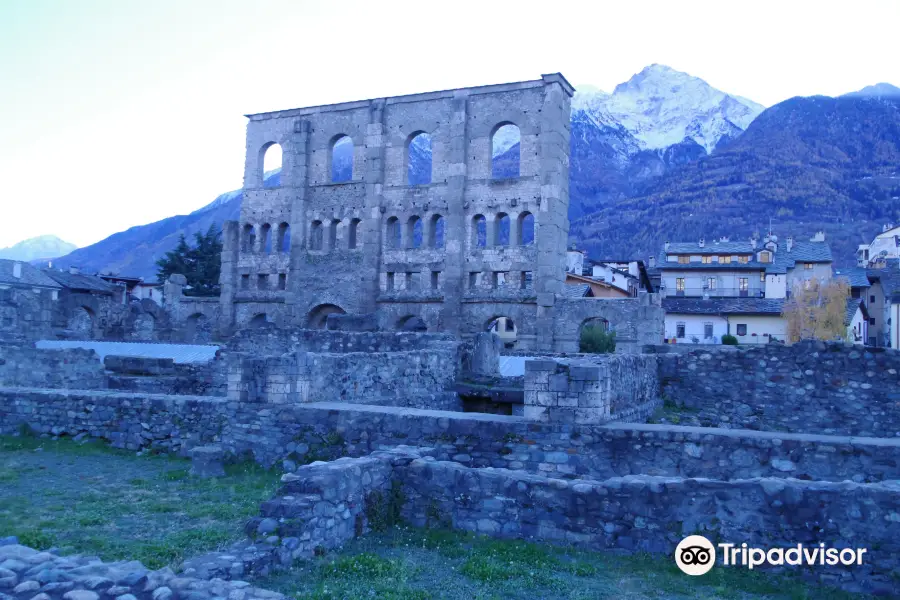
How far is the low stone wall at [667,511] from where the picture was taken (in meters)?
7.12

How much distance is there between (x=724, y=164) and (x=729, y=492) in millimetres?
173249

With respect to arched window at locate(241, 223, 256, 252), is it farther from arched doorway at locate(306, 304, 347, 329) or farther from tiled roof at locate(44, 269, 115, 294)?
tiled roof at locate(44, 269, 115, 294)

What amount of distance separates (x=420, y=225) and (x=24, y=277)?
72.2 feet

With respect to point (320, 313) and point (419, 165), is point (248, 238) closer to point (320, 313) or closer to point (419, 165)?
point (320, 313)

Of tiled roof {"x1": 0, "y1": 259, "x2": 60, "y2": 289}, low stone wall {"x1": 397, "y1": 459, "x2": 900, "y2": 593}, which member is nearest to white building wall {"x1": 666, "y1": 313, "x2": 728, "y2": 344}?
tiled roof {"x1": 0, "y1": 259, "x2": 60, "y2": 289}

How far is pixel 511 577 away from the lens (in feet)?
23.7

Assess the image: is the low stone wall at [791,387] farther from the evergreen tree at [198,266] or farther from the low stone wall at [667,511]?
the evergreen tree at [198,266]

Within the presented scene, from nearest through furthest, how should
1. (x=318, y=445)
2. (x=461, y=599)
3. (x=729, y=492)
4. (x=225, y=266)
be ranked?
1. (x=461, y=599)
2. (x=729, y=492)
3. (x=318, y=445)
4. (x=225, y=266)

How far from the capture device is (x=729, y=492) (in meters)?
7.71

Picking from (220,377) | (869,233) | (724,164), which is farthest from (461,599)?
(724,164)

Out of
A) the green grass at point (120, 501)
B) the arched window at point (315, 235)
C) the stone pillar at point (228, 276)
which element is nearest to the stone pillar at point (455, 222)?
the arched window at point (315, 235)

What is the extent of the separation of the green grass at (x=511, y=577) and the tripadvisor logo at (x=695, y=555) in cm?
10

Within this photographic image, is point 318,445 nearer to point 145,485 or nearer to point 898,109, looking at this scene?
point 145,485

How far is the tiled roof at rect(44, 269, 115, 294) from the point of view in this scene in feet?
181
